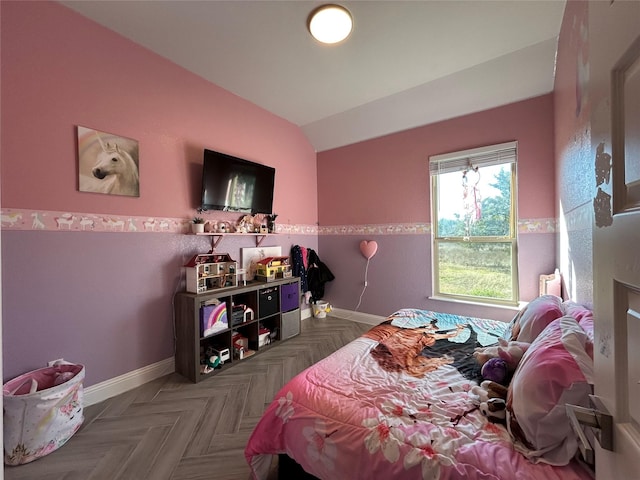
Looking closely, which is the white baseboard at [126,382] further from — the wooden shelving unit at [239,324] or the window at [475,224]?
the window at [475,224]

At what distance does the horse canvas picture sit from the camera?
1906 mm

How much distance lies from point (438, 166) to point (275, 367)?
2.94 metres

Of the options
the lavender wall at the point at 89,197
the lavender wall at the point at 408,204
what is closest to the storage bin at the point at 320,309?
the lavender wall at the point at 408,204

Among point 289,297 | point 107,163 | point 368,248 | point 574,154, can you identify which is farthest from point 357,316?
point 107,163

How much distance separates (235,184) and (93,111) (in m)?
1.23

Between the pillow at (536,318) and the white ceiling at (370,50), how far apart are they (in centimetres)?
208

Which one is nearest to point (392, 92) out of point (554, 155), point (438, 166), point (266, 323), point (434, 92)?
point (434, 92)

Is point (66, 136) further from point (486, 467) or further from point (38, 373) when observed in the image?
point (486, 467)

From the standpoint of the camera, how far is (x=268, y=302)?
114 inches

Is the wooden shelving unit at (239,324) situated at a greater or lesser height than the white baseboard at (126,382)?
greater

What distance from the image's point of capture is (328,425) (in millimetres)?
1085

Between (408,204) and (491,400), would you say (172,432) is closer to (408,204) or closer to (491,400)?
(491,400)

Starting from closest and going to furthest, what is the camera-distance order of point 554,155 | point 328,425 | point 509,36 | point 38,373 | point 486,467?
point 486,467
point 328,425
point 38,373
point 509,36
point 554,155

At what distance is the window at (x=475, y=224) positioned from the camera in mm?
2752
